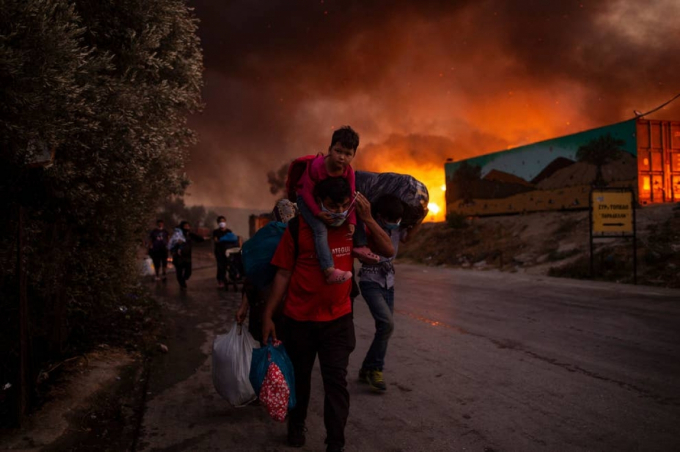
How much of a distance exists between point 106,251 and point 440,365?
4409mm

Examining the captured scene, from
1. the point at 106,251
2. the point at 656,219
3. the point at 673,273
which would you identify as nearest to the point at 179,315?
the point at 106,251

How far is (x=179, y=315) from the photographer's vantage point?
31.1 feet

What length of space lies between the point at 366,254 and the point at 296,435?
55.2 inches

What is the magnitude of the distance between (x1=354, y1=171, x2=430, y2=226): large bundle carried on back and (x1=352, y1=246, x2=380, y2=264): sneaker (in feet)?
1.35

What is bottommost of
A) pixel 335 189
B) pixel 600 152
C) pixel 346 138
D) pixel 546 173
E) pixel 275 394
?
pixel 275 394

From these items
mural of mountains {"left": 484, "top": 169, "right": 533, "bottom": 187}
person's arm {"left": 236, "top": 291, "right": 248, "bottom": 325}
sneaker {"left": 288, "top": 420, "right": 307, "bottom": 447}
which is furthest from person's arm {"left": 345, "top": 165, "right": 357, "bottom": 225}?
mural of mountains {"left": 484, "top": 169, "right": 533, "bottom": 187}

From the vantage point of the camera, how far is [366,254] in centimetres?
326

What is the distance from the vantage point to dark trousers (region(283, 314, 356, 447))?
3.12 meters

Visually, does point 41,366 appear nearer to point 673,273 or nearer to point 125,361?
point 125,361

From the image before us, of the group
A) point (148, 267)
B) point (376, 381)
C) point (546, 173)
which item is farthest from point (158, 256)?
point (546, 173)

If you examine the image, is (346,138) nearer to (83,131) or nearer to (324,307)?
(324,307)

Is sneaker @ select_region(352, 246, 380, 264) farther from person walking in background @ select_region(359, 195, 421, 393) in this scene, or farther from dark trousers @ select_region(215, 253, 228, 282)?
dark trousers @ select_region(215, 253, 228, 282)

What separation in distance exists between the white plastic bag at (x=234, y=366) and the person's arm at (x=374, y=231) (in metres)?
1.30

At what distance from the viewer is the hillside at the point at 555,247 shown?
50.4 ft
